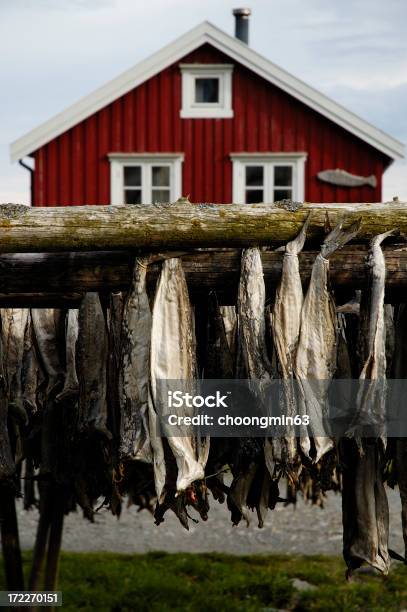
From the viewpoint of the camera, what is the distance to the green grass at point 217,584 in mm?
8070

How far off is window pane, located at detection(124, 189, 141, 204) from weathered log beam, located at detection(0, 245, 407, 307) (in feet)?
45.3

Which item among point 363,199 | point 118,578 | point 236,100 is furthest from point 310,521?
point 236,100

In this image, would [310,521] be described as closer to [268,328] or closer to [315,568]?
[315,568]

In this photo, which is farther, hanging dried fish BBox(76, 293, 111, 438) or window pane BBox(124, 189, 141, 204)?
window pane BBox(124, 189, 141, 204)

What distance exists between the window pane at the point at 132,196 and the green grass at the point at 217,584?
827 cm

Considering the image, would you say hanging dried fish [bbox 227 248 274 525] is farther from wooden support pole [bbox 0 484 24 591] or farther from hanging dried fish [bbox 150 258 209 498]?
wooden support pole [bbox 0 484 24 591]

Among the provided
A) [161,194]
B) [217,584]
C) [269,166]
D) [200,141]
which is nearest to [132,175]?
[161,194]

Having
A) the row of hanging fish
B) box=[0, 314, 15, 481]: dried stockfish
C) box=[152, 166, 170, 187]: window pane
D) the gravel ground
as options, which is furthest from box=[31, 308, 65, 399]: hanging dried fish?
box=[152, 166, 170, 187]: window pane

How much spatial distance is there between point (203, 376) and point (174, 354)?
0.94ft

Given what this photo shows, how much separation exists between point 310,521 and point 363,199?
6643 mm

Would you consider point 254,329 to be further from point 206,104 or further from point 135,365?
point 206,104

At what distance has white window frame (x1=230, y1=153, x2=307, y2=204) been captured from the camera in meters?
16.7

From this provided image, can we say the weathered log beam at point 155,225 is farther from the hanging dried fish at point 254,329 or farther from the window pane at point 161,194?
the window pane at point 161,194

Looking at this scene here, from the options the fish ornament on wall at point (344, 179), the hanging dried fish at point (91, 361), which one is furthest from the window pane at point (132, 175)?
the hanging dried fish at point (91, 361)
